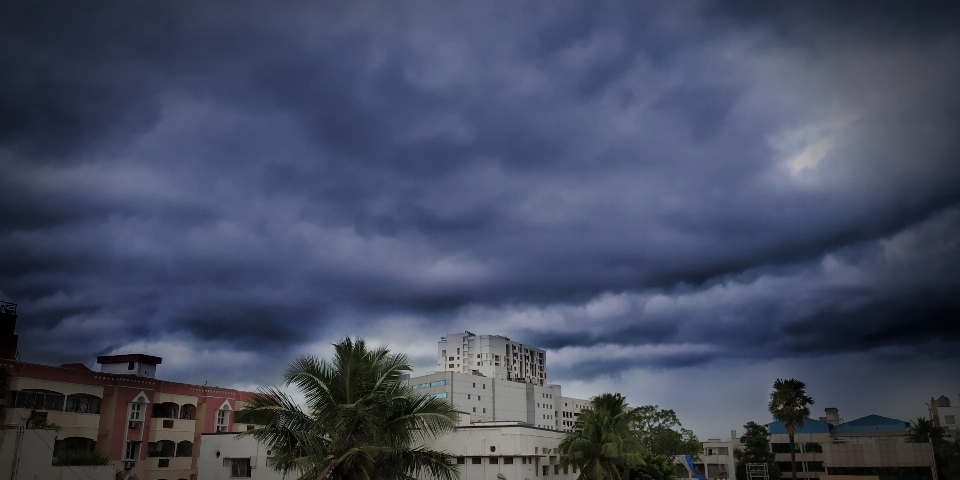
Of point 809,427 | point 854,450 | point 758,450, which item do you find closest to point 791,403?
point 854,450

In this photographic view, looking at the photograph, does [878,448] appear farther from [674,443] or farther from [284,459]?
[284,459]

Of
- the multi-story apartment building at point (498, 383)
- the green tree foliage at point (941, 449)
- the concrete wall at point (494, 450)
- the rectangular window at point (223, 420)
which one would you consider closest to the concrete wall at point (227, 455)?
the rectangular window at point (223, 420)

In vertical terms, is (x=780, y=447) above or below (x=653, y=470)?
above

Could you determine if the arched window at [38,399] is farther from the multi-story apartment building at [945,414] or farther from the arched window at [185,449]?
the multi-story apartment building at [945,414]

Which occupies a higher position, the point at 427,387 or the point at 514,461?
Answer: the point at 427,387

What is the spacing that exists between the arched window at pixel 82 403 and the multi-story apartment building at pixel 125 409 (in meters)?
0.07

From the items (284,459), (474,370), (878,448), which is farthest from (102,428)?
(474,370)

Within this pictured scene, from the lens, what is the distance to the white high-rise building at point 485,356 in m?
172

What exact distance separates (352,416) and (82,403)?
45.0 m

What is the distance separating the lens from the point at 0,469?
3531cm

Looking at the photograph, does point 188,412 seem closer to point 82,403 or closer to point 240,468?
point 82,403

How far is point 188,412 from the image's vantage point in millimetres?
64812

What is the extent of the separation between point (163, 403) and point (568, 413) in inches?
5471

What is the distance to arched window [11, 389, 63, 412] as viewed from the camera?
49.9 meters
